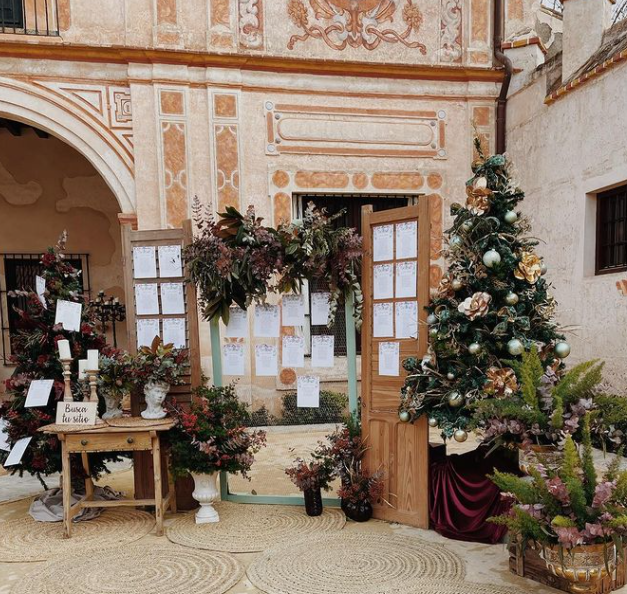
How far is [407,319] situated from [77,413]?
2370 mm

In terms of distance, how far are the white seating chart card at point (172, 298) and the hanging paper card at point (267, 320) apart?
0.59 metres

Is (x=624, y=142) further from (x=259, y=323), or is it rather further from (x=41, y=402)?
(x=41, y=402)

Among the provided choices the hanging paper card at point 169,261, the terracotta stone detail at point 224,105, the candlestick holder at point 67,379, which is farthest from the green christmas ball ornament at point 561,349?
the terracotta stone detail at point 224,105

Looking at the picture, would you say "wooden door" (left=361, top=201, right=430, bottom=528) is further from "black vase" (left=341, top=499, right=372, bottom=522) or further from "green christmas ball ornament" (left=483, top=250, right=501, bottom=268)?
"green christmas ball ornament" (left=483, top=250, right=501, bottom=268)

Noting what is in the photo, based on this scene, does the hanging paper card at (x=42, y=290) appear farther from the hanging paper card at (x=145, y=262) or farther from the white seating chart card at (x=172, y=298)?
the white seating chart card at (x=172, y=298)

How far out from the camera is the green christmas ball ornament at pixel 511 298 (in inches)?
127

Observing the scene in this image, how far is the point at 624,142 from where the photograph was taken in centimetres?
514

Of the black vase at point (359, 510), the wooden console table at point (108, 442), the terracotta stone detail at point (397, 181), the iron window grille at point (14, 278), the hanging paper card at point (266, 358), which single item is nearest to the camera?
the wooden console table at point (108, 442)

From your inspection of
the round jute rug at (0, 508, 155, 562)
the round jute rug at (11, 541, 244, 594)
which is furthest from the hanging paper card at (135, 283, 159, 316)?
the round jute rug at (11, 541, 244, 594)

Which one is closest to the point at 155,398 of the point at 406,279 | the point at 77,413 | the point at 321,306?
the point at 77,413

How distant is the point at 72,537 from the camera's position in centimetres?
367

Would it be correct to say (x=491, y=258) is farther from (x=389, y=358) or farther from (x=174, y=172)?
(x=174, y=172)

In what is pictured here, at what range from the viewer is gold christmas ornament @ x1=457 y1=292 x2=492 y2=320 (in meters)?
3.21

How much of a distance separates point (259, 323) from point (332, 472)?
48.5 inches
